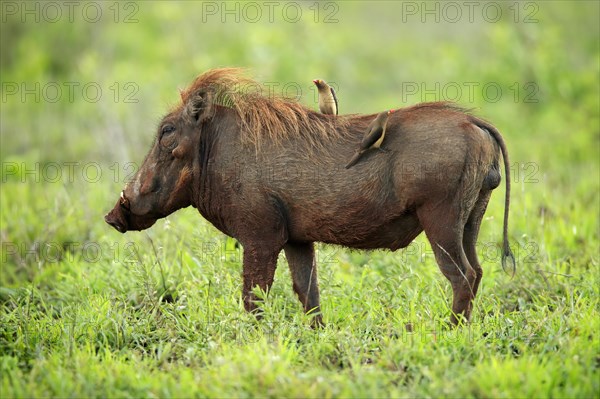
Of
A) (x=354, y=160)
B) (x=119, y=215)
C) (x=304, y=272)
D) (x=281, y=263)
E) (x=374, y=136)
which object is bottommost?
(x=281, y=263)

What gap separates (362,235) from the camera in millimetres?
5223

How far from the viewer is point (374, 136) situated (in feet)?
16.6

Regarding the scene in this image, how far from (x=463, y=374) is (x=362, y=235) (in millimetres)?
1159

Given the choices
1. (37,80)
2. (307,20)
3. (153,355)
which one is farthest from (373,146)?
(37,80)

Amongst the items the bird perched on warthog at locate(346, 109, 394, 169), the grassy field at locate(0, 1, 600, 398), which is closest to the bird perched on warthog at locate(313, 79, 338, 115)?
the bird perched on warthog at locate(346, 109, 394, 169)

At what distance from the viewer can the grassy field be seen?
4.51 m

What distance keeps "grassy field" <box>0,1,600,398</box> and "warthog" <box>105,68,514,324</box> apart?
0.38 meters

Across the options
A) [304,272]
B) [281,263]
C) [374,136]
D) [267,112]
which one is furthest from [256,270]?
[281,263]

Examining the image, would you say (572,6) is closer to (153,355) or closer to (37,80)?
(37,80)

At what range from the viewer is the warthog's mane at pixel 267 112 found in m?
5.36

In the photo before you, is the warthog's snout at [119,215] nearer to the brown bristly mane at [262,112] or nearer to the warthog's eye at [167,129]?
the warthog's eye at [167,129]

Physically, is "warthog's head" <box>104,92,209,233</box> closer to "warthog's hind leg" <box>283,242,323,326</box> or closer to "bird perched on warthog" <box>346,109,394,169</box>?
"warthog's hind leg" <box>283,242,323,326</box>

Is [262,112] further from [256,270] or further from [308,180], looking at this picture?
[256,270]

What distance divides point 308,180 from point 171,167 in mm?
992
